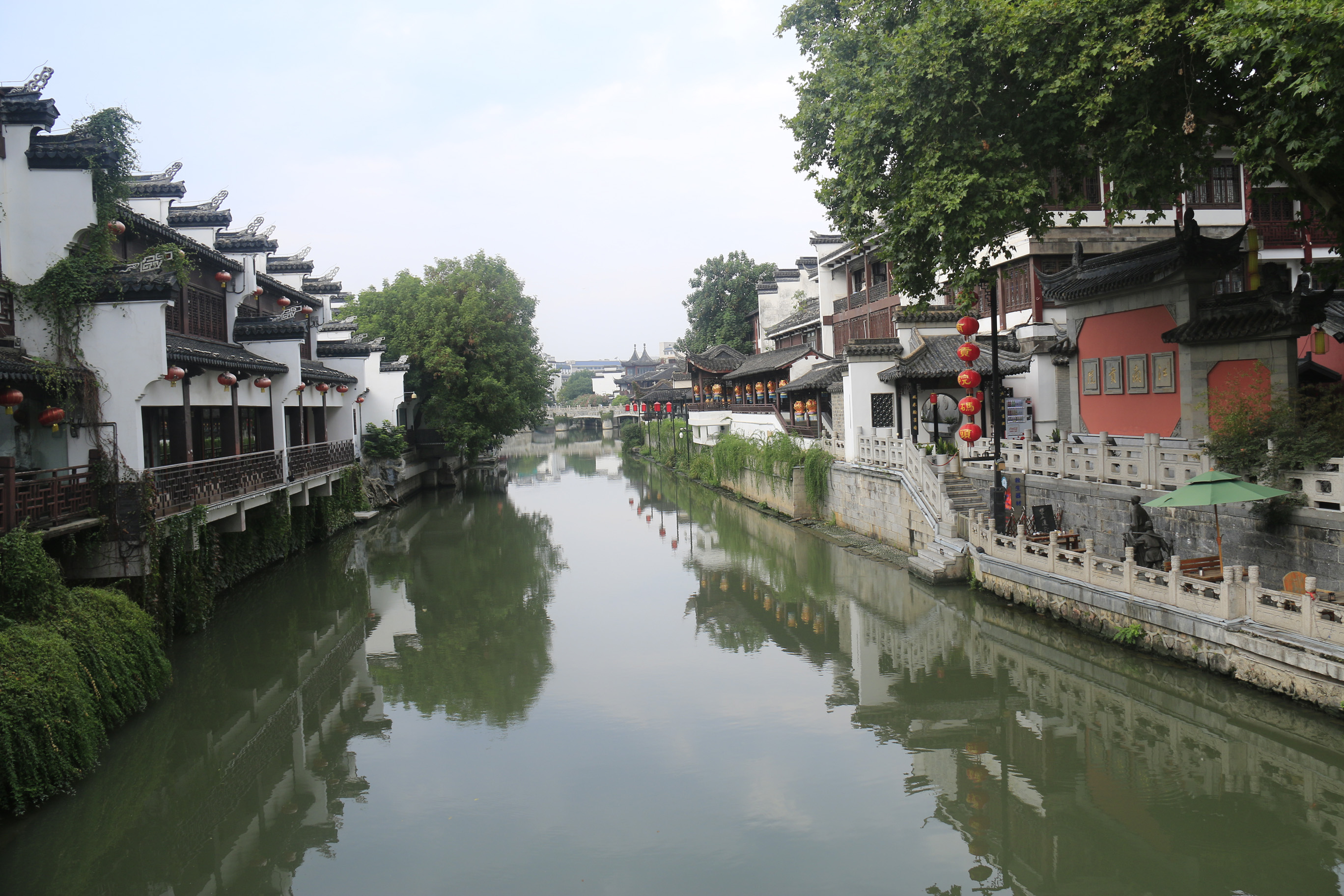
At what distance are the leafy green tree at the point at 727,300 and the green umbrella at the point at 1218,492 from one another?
37.1 m

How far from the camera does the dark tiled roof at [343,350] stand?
1036 inches

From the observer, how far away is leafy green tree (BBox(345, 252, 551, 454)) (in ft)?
111

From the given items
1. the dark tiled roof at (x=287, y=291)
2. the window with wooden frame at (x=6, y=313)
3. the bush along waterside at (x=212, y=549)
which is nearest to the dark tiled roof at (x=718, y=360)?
the dark tiled roof at (x=287, y=291)

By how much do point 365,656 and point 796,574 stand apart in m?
8.48

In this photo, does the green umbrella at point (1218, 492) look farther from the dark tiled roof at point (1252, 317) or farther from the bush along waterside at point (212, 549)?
the bush along waterside at point (212, 549)

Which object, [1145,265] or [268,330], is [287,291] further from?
[1145,265]

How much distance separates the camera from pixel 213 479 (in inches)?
544

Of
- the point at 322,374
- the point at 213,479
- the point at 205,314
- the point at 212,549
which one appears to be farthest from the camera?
the point at 322,374

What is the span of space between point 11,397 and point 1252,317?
1516cm

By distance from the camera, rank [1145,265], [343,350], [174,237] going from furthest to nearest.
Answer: [343,350] → [174,237] → [1145,265]

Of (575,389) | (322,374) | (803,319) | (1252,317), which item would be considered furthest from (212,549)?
(575,389)

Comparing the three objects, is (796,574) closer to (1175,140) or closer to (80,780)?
(1175,140)

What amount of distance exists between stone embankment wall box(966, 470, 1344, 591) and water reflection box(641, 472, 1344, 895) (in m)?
1.63

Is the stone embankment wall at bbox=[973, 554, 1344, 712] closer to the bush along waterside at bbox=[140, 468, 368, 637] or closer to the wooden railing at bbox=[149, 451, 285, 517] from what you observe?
the bush along waterside at bbox=[140, 468, 368, 637]
